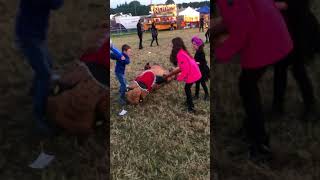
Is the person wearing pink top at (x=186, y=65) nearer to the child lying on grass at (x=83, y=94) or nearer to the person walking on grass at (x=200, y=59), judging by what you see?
the person walking on grass at (x=200, y=59)

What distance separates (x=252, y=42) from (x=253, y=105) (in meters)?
0.52

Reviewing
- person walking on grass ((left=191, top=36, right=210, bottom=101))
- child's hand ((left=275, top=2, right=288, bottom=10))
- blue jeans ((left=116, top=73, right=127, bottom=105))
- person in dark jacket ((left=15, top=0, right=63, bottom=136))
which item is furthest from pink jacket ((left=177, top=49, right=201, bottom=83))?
person in dark jacket ((left=15, top=0, right=63, bottom=136))

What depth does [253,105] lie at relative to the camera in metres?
3.24

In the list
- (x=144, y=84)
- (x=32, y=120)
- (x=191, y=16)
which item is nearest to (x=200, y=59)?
(x=144, y=84)

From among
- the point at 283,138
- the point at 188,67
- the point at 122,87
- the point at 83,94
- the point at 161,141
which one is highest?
the point at 83,94

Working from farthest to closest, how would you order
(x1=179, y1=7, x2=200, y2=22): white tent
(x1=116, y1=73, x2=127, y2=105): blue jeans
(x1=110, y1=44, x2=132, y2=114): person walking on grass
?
(x1=179, y1=7, x2=200, y2=22): white tent < (x1=116, y1=73, x2=127, y2=105): blue jeans < (x1=110, y1=44, x2=132, y2=114): person walking on grass

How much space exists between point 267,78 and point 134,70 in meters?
6.92

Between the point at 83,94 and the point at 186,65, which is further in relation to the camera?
the point at 186,65

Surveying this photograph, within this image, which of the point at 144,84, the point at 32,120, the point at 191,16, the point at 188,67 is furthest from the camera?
the point at 191,16

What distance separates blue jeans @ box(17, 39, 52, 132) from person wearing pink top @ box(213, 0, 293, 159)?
136 cm

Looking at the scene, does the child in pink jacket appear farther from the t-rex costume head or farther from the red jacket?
the red jacket

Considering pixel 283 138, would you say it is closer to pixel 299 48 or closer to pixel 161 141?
pixel 299 48

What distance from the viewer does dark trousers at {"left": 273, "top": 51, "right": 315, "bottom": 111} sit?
3.22 metres

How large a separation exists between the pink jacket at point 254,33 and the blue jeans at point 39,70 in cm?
137
